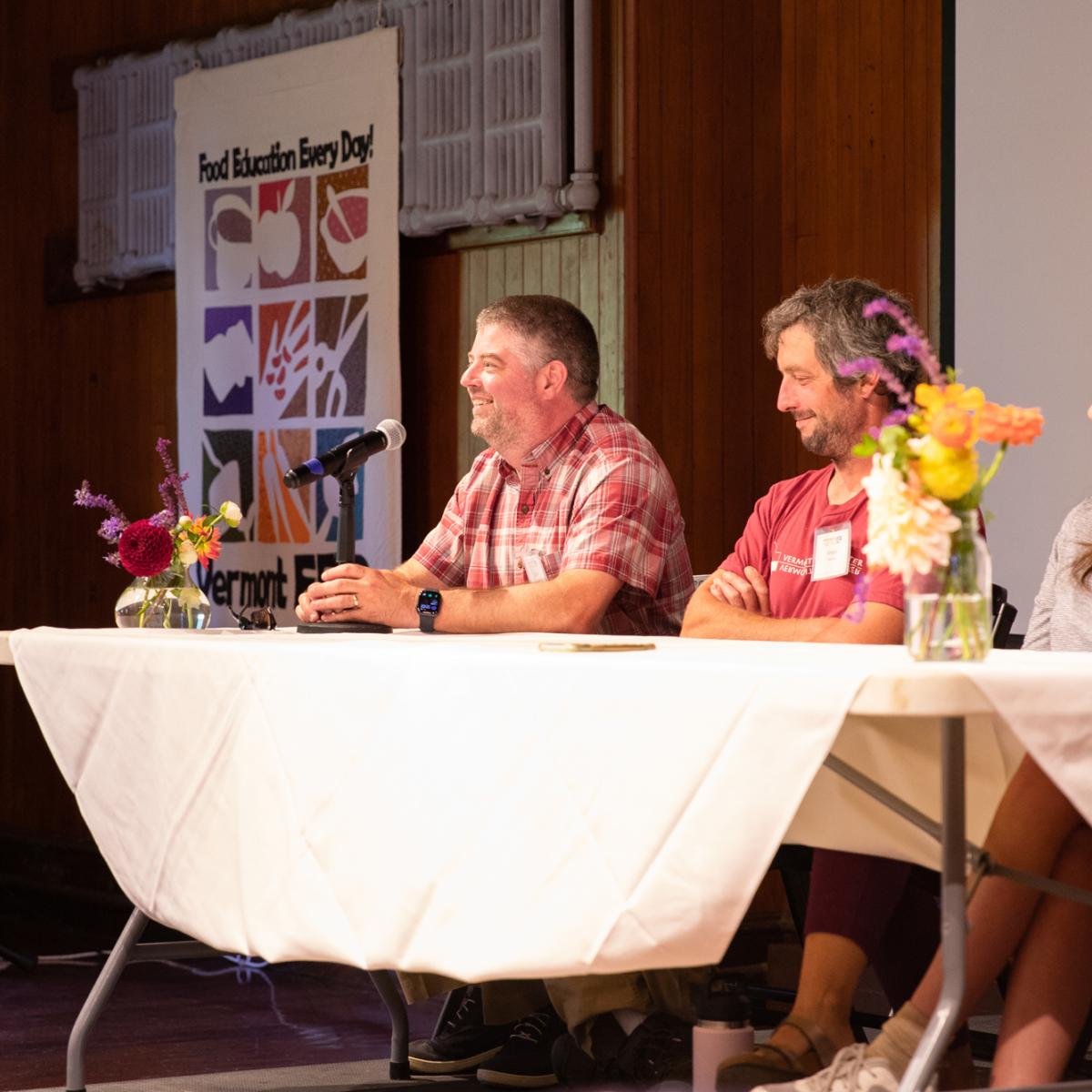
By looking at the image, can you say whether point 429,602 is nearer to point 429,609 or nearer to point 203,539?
point 429,609

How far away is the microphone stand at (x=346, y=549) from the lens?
9.50 ft

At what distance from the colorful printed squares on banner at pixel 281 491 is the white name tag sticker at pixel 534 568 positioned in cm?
167

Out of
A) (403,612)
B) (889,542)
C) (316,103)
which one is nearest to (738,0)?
(316,103)

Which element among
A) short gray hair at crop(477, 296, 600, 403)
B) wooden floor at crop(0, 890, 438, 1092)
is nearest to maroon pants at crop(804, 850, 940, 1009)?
short gray hair at crop(477, 296, 600, 403)

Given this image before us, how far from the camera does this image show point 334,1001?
13.4 ft

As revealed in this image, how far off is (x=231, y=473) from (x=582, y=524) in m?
2.18

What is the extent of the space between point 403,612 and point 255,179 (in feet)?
7.77

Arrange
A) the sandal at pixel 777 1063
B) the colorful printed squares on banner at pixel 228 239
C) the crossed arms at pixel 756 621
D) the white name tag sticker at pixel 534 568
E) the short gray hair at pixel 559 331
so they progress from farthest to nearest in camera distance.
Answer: the colorful printed squares on banner at pixel 228 239 → the short gray hair at pixel 559 331 → the white name tag sticker at pixel 534 568 → the crossed arms at pixel 756 621 → the sandal at pixel 777 1063

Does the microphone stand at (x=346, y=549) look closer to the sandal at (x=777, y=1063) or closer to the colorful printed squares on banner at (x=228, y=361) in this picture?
the sandal at (x=777, y=1063)

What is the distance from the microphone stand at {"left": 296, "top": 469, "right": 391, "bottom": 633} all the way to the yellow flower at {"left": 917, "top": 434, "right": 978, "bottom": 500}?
1.25m

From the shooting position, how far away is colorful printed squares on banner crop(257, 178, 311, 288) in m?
4.88

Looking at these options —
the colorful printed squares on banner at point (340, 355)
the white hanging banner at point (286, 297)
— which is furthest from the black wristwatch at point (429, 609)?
the colorful printed squares on banner at point (340, 355)

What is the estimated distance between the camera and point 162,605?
9.59ft

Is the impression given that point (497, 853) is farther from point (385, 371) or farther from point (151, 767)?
point (385, 371)
